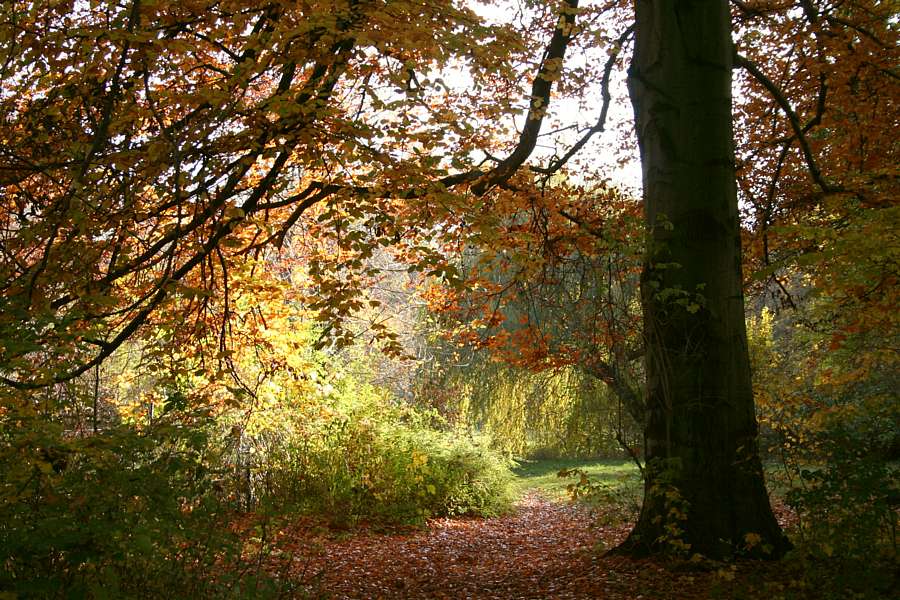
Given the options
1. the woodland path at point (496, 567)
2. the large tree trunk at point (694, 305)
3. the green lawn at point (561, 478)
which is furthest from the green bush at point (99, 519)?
the green lawn at point (561, 478)

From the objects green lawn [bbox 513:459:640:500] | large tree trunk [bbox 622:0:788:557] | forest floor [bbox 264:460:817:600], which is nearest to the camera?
forest floor [bbox 264:460:817:600]

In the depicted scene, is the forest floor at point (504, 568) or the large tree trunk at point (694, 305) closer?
the forest floor at point (504, 568)

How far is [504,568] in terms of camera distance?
636 centimetres

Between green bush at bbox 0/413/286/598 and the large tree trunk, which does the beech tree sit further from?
green bush at bbox 0/413/286/598

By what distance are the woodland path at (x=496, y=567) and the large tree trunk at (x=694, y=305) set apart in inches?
11.5

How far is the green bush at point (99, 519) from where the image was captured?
276 centimetres

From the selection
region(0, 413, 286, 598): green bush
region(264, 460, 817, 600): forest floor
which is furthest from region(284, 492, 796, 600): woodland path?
region(0, 413, 286, 598): green bush

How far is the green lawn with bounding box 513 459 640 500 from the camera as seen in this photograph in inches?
597

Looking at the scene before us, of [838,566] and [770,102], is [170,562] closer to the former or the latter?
[838,566]

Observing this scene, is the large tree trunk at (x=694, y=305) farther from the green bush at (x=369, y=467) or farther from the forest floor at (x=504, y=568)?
the green bush at (x=369, y=467)

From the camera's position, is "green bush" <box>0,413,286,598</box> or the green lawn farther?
the green lawn

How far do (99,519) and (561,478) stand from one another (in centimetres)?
1519

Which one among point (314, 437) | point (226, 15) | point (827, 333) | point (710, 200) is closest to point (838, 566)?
point (710, 200)

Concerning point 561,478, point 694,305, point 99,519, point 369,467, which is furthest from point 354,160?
point 561,478
